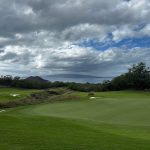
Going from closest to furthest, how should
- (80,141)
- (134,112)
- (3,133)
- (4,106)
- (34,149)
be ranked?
(34,149) < (80,141) < (3,133) < (134,112) < (4,106)

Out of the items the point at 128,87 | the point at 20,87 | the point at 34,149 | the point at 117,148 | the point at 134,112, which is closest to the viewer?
the point at 34,149

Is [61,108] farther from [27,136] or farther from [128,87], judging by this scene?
[128,87]

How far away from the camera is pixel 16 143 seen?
1658cm

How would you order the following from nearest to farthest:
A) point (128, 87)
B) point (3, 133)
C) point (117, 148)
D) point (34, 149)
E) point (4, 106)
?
point (34, 149) < point (117, 148) < point (3, 133) < point (4, 106) < point (128, 87)

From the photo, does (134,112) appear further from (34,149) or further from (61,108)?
(34,149)

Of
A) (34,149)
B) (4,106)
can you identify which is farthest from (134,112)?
(34,149)

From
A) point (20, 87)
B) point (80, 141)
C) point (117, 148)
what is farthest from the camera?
point (20, 87)

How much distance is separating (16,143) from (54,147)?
1.77 m

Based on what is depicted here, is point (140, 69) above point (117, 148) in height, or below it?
above

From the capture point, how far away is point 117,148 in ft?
54.0

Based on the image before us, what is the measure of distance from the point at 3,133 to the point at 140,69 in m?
110

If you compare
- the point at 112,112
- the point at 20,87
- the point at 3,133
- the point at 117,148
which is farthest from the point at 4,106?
the point at 20,87

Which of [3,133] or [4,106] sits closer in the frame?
[3,133]

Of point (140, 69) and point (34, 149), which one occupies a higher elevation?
point (140, 69)
